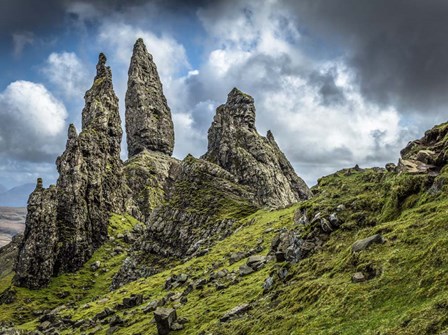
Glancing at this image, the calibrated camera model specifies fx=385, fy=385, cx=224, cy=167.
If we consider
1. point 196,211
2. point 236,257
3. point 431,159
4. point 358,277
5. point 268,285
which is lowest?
point 358,277

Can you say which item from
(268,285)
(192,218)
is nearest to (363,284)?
(268,285)

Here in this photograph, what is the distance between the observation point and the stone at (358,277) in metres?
29.7

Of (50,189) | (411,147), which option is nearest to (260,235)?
(411,147)

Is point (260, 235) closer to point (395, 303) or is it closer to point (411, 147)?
point (411, 147)

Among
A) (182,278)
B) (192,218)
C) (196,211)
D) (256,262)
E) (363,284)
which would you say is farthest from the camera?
(196,211)

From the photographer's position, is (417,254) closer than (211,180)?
Yes

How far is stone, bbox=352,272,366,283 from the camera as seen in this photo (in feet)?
97.3

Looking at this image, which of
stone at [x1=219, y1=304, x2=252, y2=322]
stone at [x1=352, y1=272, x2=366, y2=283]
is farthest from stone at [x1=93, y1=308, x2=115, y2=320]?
stone at [x1=352, y1=272, x2=366, y2=283]

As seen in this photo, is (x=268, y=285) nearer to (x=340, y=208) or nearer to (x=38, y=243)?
(x=340, y=208)

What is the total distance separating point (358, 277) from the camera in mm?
29812

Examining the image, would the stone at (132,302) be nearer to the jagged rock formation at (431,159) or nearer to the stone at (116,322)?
the stone at (116,322)

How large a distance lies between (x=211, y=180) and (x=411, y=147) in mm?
84095

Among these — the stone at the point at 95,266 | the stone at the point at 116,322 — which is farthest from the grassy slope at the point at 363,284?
the stone at the point at 95,266

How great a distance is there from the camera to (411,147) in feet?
193
